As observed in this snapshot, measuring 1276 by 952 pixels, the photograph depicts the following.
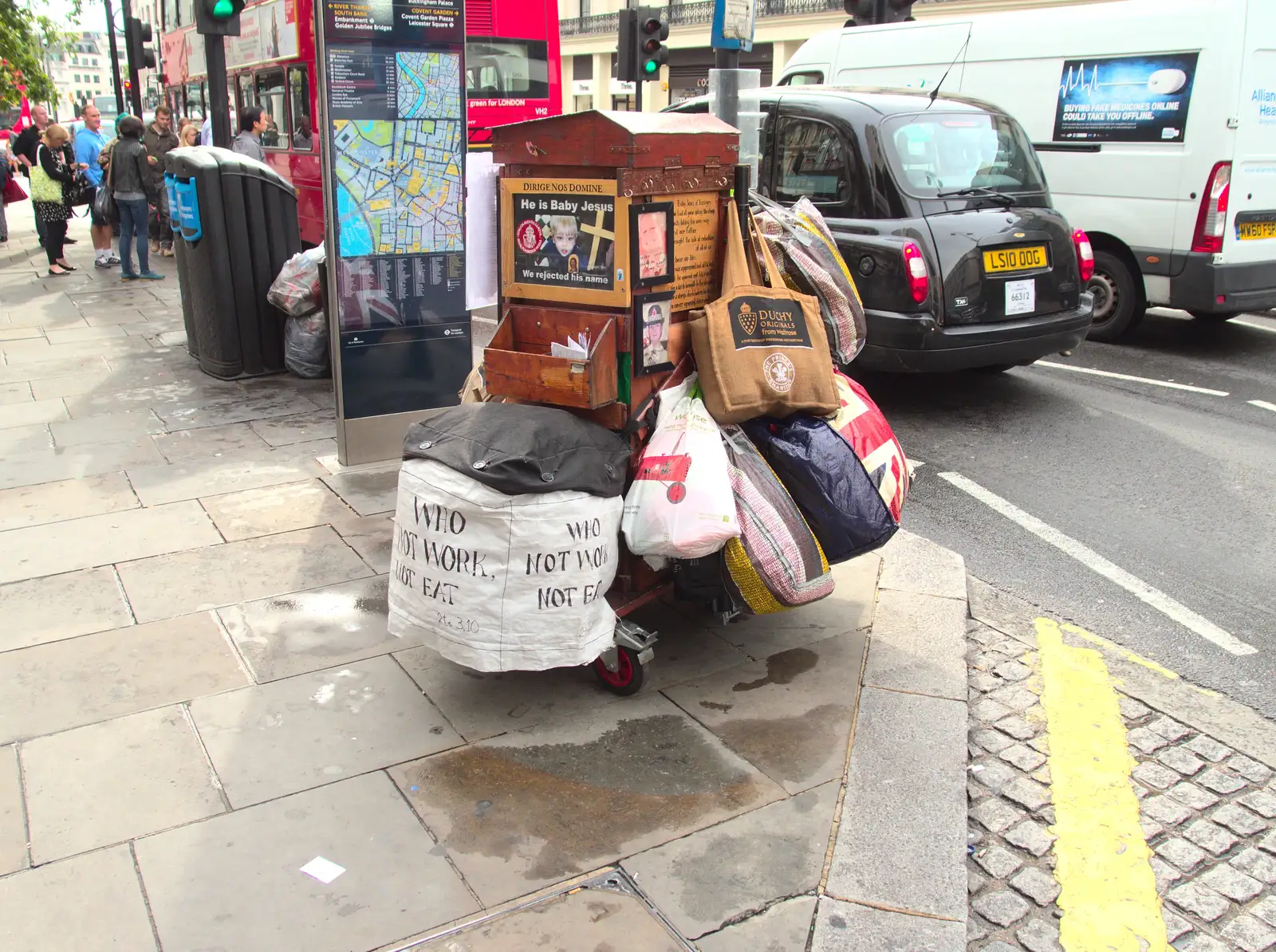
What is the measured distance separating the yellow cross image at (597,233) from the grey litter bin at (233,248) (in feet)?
15.4

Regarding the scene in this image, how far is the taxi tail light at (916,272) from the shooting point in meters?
6.53

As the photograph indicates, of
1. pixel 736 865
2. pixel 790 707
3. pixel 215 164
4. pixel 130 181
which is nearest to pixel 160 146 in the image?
pixel 130 181

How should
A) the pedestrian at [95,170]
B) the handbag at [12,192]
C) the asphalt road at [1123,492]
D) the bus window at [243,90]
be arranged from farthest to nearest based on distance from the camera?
the bus window at [243,90] → the handbag at [12,192] → the pedestrian at [95,170] → the asphalt road at [1123,492]

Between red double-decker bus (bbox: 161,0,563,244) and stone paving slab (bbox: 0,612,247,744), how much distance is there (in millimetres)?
10027

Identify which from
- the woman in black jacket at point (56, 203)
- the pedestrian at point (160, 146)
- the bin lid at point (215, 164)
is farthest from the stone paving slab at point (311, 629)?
the woman in black jacket at point (56, 203)

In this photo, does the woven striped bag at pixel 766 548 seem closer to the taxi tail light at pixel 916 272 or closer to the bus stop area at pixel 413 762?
the bus stop area at pixel 413 762

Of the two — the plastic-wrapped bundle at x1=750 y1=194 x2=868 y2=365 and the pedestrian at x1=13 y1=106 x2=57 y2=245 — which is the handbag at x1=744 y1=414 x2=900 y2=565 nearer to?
the plastic-wrapped bundle at x1=750 y1=194 x2=868 y2=365

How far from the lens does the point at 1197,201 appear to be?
847 cm

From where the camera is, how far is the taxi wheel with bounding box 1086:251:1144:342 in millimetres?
9172

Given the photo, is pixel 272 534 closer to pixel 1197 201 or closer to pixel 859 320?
pixel 859 320

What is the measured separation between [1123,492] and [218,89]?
7790mm

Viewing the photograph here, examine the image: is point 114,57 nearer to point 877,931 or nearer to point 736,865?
point 736,865

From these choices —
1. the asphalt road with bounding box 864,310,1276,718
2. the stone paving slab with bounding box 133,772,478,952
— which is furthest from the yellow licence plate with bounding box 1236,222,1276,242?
the stone paving slab with bounding box 133,772,478,952

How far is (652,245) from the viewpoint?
351 centimetres
